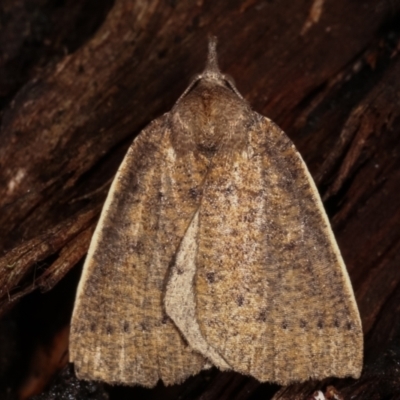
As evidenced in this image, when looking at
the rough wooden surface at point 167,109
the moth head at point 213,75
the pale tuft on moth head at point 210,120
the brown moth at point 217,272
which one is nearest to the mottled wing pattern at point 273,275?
the brown moth at point 217,272

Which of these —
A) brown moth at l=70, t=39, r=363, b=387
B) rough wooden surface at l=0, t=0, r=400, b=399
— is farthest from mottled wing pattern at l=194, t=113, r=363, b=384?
rough wooden surface at l=0, t=0, r=400, b=399

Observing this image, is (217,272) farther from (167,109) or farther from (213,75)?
(167,109)

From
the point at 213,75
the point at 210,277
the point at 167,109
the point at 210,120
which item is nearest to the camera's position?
the point at 210,277

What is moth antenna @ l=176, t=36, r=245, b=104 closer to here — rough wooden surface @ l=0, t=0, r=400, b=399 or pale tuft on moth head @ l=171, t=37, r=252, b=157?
pale tuft on moth head @ l=171, t=37, r=252, b=157

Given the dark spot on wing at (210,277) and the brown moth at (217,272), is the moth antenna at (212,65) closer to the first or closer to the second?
the brown moth at (217,272)

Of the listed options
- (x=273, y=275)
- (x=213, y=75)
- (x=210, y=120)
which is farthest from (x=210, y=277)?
(x=213, y=75)

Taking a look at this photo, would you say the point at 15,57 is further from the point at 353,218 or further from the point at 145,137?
the point at 353,218

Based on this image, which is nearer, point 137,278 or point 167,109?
point 137,278

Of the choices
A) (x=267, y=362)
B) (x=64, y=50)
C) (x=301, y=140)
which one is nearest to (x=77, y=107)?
(x=64, y=50)
